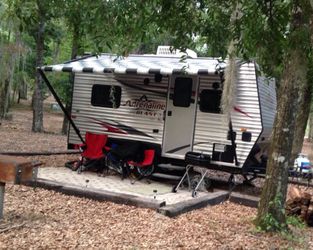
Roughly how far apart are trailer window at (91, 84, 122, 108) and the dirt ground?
10.9 ft

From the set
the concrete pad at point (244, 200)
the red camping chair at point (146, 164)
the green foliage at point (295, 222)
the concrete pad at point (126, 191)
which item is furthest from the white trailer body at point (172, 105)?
the green foliage at point (295, 222)

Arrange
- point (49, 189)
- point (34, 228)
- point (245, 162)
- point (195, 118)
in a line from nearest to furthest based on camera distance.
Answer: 1. point (34, 228)
2. point (49, 189)
3. point (245, 162)
4. point (195, 118)

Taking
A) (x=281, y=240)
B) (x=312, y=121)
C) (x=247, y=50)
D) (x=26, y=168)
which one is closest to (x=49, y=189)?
(x=26, y=168)

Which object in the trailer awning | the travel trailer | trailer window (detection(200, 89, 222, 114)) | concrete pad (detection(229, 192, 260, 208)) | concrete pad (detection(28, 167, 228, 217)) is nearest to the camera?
concrete pad (detection(28, 167, 228, 217))

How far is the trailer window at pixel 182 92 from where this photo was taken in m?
9.34

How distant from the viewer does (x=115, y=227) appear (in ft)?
18.1

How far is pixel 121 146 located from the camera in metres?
9.68

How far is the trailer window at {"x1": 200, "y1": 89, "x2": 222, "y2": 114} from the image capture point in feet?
29.8

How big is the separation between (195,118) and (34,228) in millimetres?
4831

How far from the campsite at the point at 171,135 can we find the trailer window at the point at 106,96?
0.03 m

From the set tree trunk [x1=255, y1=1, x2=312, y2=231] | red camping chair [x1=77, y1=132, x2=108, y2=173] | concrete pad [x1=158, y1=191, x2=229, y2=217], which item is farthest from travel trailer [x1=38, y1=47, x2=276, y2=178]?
tree trunk [x1=255, y1=1, x2=312, y2=231]

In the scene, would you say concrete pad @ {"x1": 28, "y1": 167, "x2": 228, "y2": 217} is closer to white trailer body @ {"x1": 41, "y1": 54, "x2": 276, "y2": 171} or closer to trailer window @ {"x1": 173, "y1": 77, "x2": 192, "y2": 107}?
white trailer body @ {"x1": 41, "y1": 54, "x2": 276, "y2": 171}

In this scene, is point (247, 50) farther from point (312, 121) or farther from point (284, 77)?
point (312, 121)

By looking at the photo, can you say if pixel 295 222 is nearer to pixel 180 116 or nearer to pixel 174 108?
pixel 180 116
